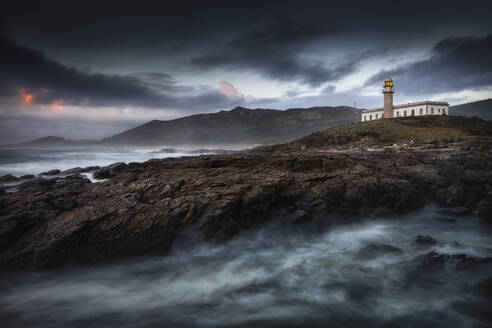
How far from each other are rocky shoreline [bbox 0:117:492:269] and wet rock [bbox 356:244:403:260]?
1.51 m

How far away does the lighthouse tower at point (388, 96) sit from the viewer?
Result: 54875 millimetres

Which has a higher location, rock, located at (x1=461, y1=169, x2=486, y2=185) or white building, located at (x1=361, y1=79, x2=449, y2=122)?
white building, located at (x1=361, y1=79, x2=449, y2=122)

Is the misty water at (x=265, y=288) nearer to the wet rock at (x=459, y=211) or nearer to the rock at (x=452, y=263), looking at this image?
the rock at (x=452, y=263)

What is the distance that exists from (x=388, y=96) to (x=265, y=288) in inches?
2416

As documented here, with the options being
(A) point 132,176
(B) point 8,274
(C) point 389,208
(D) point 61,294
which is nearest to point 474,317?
(C) point 389,208

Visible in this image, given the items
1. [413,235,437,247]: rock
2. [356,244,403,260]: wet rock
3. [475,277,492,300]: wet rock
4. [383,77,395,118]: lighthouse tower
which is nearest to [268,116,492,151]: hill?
[383,77,395,118]: lighthouse tower

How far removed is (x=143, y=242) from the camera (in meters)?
5.96

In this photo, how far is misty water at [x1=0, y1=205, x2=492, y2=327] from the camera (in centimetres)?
427

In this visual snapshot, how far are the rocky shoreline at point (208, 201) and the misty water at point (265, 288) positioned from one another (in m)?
0.42

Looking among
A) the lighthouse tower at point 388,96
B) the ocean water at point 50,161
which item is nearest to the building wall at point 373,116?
the lighthouse tower at point 388,96

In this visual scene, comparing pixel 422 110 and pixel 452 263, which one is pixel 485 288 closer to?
pixel 452 263

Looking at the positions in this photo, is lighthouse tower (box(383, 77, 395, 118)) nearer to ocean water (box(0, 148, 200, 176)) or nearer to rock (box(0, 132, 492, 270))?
ocean water (box(0, 148, 200, 176))

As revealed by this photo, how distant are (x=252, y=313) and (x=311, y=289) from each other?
1.40m

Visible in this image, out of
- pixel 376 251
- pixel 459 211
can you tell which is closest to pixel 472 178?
pixel 459 211
